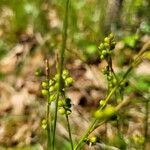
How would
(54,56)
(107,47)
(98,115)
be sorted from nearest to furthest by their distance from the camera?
(98,115)
(107,47)
(54,56)

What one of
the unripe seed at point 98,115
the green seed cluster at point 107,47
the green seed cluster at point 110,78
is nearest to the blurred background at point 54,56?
the green seed cluster at point 110,78

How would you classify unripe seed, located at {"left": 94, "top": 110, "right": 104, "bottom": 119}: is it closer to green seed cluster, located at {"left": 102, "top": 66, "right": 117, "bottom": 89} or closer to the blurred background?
green seed cluster, located at {"left": 102, "top": 66, "right": 117, "bottom": 89}

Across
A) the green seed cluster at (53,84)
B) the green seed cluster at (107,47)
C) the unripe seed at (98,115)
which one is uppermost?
the green seed cluster at (107,47)

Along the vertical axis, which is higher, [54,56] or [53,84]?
[54,56]

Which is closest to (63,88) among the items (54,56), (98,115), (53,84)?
(53,84)

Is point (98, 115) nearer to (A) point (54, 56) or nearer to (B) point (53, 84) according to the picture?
(B) point (53, 84)

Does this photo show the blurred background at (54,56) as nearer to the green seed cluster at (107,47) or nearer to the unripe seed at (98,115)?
the green seed cluster at (107,47)

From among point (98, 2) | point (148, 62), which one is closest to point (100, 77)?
point (148, 62)

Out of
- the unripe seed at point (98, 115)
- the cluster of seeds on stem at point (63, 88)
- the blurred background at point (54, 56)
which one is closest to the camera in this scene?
the unripe seed at point (98, 115)

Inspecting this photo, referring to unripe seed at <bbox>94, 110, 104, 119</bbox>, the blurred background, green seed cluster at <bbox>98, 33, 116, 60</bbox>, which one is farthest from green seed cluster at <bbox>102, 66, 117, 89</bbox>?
the blurred background
